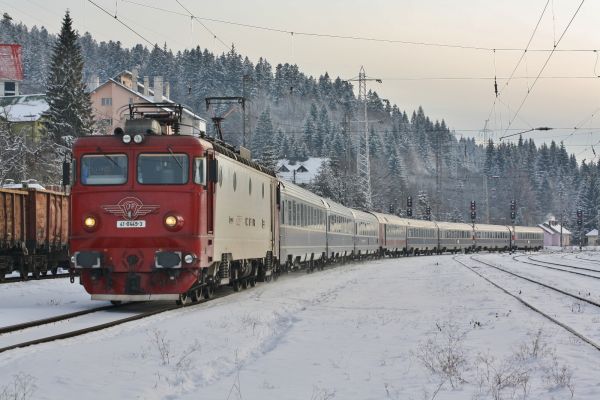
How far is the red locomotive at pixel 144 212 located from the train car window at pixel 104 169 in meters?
0.02

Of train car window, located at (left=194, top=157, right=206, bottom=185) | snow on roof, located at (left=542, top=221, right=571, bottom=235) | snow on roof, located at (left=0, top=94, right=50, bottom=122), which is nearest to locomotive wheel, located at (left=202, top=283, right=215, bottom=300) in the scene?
train car window, located at (left=194, top=157, right=206, bottom=185)

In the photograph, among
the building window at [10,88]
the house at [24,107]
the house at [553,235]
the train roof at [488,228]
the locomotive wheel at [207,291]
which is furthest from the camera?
the house at [553,235]

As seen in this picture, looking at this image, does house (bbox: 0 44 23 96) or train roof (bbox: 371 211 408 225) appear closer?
house (bbox: 0 44 23 96)

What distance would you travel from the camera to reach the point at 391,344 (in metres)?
10.9

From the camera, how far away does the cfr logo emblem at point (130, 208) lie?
1537cm

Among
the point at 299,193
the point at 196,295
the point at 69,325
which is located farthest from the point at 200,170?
the point at 299,193

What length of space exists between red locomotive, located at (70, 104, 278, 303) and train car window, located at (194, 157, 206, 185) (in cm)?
2

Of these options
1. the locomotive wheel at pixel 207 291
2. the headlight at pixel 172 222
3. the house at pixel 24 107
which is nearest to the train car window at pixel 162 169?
the headlight at pixel 172 222

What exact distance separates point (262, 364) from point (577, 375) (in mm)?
3697

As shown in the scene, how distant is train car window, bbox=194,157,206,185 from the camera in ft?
51.1

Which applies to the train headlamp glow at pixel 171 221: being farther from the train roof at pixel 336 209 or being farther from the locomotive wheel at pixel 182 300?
the train roof at pixel 336 209

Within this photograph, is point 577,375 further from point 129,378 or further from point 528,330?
point 129,378

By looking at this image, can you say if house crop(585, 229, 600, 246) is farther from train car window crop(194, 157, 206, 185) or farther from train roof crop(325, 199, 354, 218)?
train car window crop(194, 157, 206, 185)

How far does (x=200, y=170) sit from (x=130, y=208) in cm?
163
